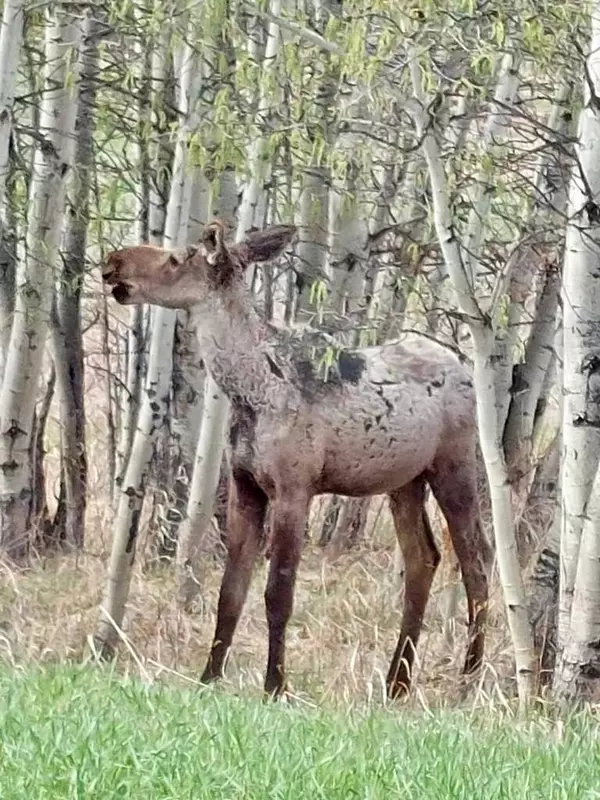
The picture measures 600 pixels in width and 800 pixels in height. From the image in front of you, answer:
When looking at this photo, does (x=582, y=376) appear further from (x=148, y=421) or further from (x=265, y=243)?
(x=148, y=421)

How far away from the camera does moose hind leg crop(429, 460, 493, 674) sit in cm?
774

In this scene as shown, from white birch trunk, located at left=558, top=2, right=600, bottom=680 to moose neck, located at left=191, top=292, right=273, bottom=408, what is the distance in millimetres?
1383

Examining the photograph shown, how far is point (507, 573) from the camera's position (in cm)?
676

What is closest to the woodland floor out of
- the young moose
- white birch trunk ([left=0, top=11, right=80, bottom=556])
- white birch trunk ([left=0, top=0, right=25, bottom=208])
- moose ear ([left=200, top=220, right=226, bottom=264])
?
the young moose

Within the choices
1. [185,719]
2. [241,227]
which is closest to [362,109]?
[241,227]

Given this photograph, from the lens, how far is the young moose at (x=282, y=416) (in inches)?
277

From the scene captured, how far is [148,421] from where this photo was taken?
26.2 ft

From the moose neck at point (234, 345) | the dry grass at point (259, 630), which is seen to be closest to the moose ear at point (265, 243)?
the moose neck at point (234, 345)

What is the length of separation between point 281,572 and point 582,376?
5.23 ft

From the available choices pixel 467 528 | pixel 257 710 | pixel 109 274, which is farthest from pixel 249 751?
pixel 467 528

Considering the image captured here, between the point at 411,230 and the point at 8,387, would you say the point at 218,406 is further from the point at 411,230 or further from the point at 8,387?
the point at 411,230

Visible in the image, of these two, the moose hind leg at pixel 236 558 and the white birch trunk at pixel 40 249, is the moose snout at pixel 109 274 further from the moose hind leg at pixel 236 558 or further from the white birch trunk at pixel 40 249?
the white birch trunk at pixel 40 249

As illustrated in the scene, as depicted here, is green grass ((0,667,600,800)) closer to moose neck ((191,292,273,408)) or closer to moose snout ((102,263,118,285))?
moose neck ((191,292,273,408))

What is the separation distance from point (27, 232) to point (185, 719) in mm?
4747
